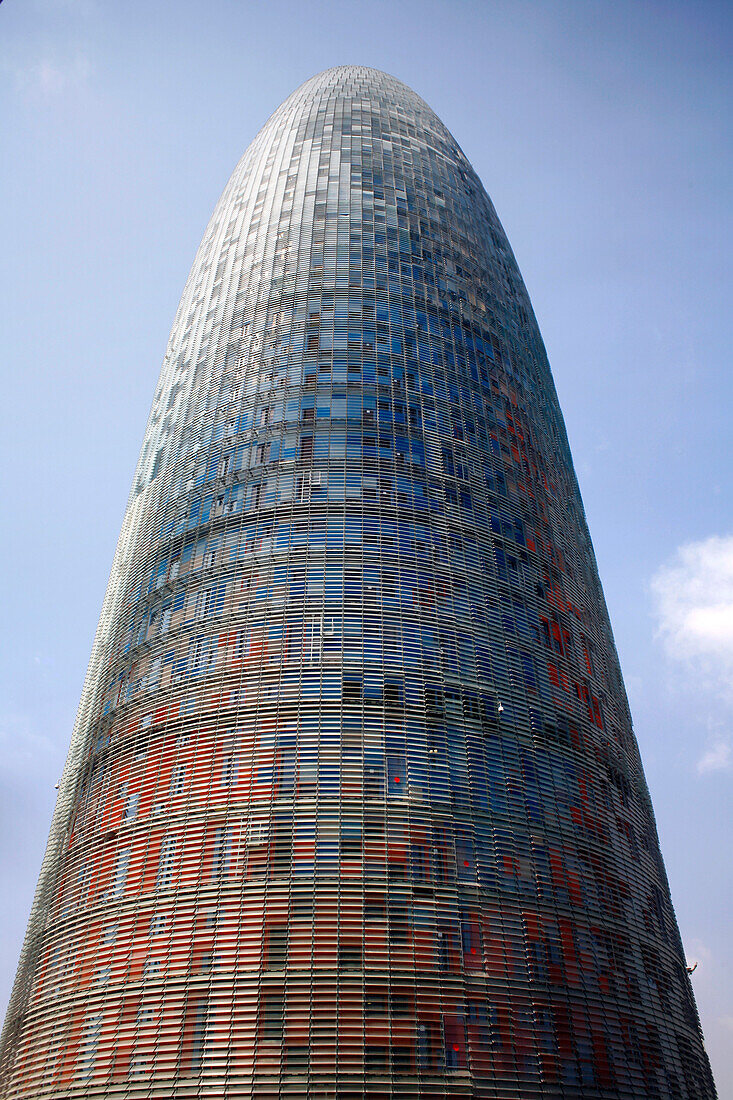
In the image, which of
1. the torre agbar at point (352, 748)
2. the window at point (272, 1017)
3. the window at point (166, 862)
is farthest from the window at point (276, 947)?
the window at point (166, 862)

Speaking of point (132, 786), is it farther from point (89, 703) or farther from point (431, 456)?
point (431, 456)

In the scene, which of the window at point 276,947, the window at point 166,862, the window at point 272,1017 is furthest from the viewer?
the window at point 166,862

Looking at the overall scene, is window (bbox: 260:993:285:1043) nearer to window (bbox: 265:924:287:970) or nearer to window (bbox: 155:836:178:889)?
window (bbox: 265:924:287:970)

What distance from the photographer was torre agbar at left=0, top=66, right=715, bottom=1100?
121 ft

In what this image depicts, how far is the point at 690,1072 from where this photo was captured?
44.3m

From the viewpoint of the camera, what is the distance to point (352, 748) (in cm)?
4434

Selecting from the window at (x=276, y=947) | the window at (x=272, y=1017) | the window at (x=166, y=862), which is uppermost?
the window at (x=166, y=862)

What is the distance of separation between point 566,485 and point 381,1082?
48.6 meters

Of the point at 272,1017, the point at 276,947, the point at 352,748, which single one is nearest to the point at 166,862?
the point at 276,947

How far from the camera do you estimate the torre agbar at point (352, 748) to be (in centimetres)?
3697

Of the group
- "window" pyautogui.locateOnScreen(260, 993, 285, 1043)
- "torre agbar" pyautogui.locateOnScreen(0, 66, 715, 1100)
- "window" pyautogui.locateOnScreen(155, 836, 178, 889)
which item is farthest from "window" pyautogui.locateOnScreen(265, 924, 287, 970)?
"window" pyautogui.locateOnScreen(155, 836, 178, 889)

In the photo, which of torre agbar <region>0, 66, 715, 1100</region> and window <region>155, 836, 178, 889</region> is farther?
window <region>155, 836, 178, 889</region>

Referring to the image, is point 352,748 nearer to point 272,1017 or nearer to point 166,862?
point 166,862

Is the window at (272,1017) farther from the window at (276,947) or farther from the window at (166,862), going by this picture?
the window at (166,862)
